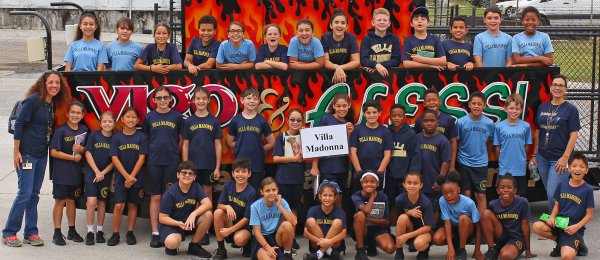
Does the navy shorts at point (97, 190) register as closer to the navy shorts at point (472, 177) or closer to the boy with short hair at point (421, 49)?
the boy with short hair at point (421, 49)

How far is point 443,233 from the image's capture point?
354 inches

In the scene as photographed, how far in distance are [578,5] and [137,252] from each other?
25967mm

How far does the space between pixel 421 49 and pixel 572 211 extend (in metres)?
2.25

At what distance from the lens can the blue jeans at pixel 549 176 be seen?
379 inches

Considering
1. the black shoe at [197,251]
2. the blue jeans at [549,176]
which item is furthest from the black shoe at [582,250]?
the black shoe at [197,251]

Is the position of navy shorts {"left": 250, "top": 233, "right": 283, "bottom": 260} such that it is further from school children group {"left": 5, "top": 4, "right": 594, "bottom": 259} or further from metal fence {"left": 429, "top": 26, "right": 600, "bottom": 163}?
metal fence {"left": 429, "top": 26, "right": 600, "bottom": 163}

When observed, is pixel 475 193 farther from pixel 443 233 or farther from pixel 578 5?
pixel 578 5

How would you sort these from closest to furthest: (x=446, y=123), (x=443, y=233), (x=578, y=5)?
(x=443, y=233) < (x=446, y=123) < (x=578, y=5)

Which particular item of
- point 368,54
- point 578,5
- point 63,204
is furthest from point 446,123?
point 578,5

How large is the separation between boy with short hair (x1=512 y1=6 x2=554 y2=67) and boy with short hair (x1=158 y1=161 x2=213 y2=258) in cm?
366

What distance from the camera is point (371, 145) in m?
9.30

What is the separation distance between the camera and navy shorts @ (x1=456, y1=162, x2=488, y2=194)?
31.7 ft

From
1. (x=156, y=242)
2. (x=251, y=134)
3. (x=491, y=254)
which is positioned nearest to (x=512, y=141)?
(x=491, y=254)

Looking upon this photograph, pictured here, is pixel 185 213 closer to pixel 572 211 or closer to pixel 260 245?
pixel 260 245
